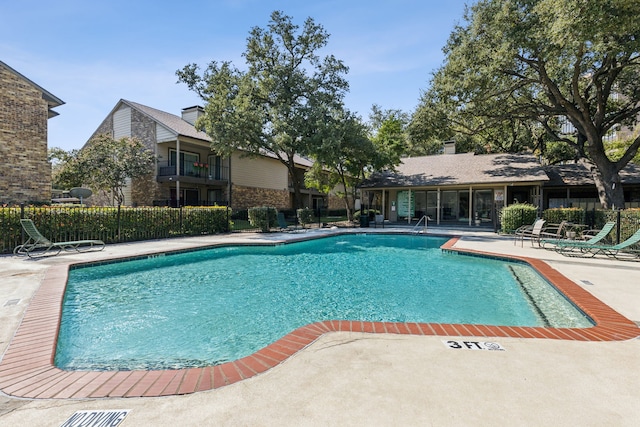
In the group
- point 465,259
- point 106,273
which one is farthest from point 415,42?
point 106,273

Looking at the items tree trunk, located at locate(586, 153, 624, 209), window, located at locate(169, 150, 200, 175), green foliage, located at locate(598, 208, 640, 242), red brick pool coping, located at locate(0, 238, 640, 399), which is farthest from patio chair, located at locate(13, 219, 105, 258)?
tree trunk, located at locate(586, 153, 624, 209)

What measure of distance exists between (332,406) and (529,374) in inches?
60.7

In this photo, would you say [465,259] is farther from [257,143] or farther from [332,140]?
[257,143]

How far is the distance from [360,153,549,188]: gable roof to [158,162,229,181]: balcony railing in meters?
10.0

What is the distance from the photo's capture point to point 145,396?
2094 millimetres

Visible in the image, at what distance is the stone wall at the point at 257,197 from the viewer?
74.2ft

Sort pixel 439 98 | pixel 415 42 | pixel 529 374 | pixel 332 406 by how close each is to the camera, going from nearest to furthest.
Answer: pixel 332 406 < pixel 529 374 < pixel 415 42 < pixel 439 98

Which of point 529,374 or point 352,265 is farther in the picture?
point 352,265

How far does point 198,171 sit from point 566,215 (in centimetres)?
2040

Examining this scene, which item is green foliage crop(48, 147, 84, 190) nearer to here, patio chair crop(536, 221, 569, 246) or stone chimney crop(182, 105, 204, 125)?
stone chimney crop(182, 105, 204, 125)

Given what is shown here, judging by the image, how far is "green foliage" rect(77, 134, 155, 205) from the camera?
666 inches

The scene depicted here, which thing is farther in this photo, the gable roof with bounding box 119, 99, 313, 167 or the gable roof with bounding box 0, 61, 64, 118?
the gable roof with bounding box 119, 99, 313, 167

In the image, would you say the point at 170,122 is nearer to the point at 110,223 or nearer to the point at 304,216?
the point at 304,216

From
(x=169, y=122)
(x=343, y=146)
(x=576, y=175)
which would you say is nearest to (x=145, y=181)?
(x=169, y=122)
